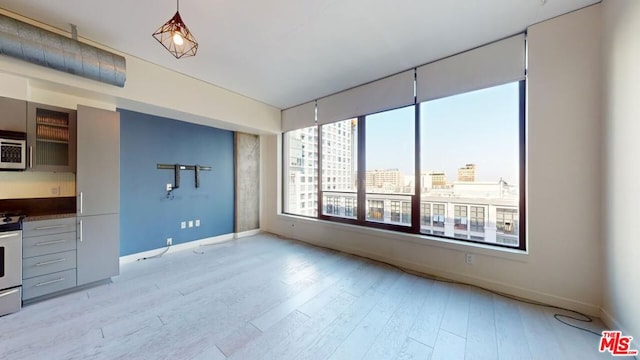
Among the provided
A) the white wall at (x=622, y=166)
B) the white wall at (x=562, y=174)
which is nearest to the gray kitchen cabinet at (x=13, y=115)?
the white wall at (x=562, y=174)

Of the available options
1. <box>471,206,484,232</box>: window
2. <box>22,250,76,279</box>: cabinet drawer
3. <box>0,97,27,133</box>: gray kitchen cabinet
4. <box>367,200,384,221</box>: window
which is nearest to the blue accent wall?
<box>22,250,76,279</box>: cabinet drawer

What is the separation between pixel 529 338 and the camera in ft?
6.10

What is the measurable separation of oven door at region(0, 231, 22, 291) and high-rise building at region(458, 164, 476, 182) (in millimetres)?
4976

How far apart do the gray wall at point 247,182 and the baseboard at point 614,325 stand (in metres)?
5.33

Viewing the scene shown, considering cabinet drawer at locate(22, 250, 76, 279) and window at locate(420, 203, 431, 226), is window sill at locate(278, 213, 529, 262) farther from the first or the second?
cabinet drawer at locate(22, 250, 76, 279)

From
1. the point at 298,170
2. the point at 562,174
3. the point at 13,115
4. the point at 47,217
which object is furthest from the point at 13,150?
the point at 562,174

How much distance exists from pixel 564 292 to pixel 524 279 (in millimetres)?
300

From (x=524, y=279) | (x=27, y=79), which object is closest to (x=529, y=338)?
(x=524, y=279)

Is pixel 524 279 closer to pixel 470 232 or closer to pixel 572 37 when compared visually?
pixel 470 232

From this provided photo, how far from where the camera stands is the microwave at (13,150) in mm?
2279

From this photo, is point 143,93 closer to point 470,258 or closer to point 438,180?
point 438,180

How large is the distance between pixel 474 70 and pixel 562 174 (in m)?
1.51

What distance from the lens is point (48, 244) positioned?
8.08 feet

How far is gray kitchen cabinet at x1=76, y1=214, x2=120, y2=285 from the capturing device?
8.72ft
